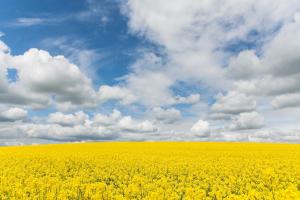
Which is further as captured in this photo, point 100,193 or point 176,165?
point 176,165

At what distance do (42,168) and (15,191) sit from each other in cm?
1061

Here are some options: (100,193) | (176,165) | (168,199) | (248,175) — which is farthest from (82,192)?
(176,165)

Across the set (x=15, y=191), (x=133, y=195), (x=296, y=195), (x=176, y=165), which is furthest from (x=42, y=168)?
(x=296, y=195)

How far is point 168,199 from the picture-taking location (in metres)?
9.30

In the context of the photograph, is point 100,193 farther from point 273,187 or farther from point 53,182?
point 273,187

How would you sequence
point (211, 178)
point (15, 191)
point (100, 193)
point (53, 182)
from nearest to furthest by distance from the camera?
point (100, 193), point (15, 191), point (53, 182), point (211, 178)

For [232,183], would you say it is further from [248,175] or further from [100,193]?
[100,193]

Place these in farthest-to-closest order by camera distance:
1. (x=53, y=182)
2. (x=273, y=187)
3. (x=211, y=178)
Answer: (x=211, y=178), (x=273, y=187), (x=53, y=182)

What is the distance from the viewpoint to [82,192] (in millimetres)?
11273

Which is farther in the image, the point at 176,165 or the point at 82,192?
the point at 176,165

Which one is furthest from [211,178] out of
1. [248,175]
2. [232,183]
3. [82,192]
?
[82,192]

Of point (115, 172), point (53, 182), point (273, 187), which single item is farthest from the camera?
point (115, 172)

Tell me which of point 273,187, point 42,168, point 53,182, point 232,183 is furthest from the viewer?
point 42,168

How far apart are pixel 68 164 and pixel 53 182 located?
11.2m
